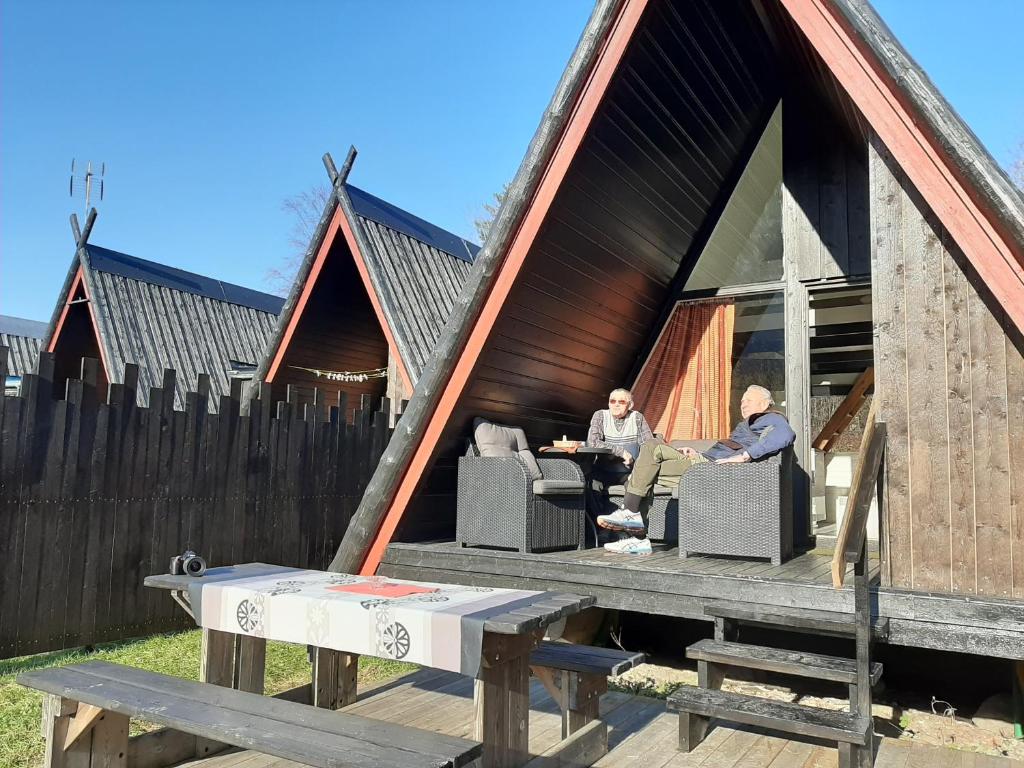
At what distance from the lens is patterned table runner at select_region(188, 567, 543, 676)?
253 centimetres

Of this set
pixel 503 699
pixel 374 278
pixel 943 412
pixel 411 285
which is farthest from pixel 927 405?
pixel 411 285

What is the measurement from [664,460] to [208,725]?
3.35 meters

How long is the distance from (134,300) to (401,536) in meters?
7.90

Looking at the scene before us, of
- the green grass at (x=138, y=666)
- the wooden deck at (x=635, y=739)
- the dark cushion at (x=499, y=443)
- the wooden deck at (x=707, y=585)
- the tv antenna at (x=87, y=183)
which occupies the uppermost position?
the tv antenna at (x=87, y=183)

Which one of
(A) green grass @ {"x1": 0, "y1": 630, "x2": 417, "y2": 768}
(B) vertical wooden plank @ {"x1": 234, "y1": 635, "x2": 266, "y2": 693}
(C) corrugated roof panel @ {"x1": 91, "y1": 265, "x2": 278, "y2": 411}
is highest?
(C) corrugated roof panel @ {"x1": 91, "y1": 265, "x2": 278, "y2": 411}

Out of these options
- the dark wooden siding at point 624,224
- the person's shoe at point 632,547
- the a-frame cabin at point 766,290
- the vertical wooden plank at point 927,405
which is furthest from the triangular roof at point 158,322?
the vertical wooden plank at point 927,405

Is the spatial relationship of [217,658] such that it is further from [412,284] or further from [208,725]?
[412,284]

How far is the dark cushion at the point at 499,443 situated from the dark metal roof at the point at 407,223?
4746 mm

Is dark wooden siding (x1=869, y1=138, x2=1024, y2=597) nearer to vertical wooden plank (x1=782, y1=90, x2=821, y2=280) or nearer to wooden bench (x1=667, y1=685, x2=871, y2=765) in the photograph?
wooden bench (x1=667, y1=685, x2=871, y2=765)

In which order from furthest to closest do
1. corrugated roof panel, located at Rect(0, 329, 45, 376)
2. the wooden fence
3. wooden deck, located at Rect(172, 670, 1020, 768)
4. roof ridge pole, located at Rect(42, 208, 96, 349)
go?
corrugated roof panel, located at Rect(0, 329, 45, 376)
roof ridge pole, located at Rect(42, 208, 96, 349)
the wooden fence
wooden deck, located at Rect(172, 670, 1020, 768)

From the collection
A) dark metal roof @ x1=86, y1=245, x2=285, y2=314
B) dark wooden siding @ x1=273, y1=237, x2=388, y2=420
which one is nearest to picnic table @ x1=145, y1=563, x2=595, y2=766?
dark wooden siding @ x1=273, y1=237, x2=388, y2=420

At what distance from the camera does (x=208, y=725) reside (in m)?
2.28

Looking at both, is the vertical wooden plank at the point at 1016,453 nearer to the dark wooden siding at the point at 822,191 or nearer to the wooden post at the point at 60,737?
the dark wooden siding at the point at 822,191

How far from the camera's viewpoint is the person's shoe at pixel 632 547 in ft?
15.7
